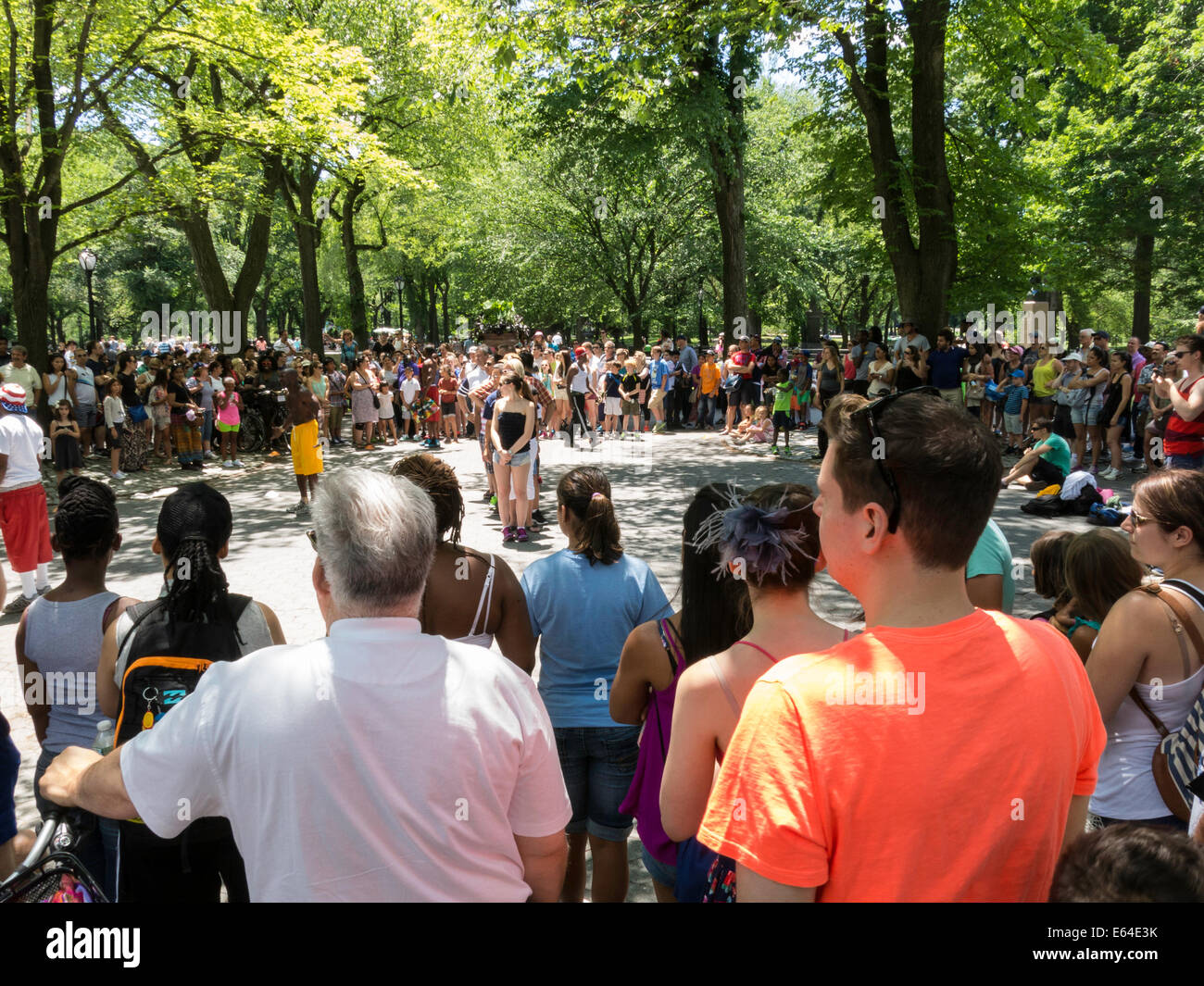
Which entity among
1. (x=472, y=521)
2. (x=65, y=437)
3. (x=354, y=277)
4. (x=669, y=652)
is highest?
(x=354, y=277)

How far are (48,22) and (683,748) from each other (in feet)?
48.8

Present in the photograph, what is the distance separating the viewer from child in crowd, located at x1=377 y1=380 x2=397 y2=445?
19.4 meters

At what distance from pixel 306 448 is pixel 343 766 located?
411 inches

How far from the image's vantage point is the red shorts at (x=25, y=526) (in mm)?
7391

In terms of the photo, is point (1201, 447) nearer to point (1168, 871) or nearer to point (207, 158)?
point (1168, 871)

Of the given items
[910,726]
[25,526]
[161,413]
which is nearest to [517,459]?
[25,526]

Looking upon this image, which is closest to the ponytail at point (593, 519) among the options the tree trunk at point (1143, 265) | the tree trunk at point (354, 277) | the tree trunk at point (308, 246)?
the tree trunk at point (308, 246)

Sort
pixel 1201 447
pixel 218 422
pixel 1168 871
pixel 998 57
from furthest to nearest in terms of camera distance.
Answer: pixel 218 422, pixel 998 57, pixel 1201 447, pixel 1168 871

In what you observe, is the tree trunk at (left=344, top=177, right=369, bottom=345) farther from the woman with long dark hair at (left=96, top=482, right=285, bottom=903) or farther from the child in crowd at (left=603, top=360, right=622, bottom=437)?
the woman with long dark hair at (left=96, top=482, right=285, bottom=903)

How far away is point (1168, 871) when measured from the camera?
1405mm

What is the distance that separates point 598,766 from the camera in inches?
138

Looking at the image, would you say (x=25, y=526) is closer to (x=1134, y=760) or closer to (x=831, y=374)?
(x=1134, y=760)

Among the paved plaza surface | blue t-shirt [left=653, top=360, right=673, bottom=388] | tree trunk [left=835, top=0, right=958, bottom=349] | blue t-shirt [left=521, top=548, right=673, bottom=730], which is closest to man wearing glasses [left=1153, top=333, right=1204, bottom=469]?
the paved plaza surface
